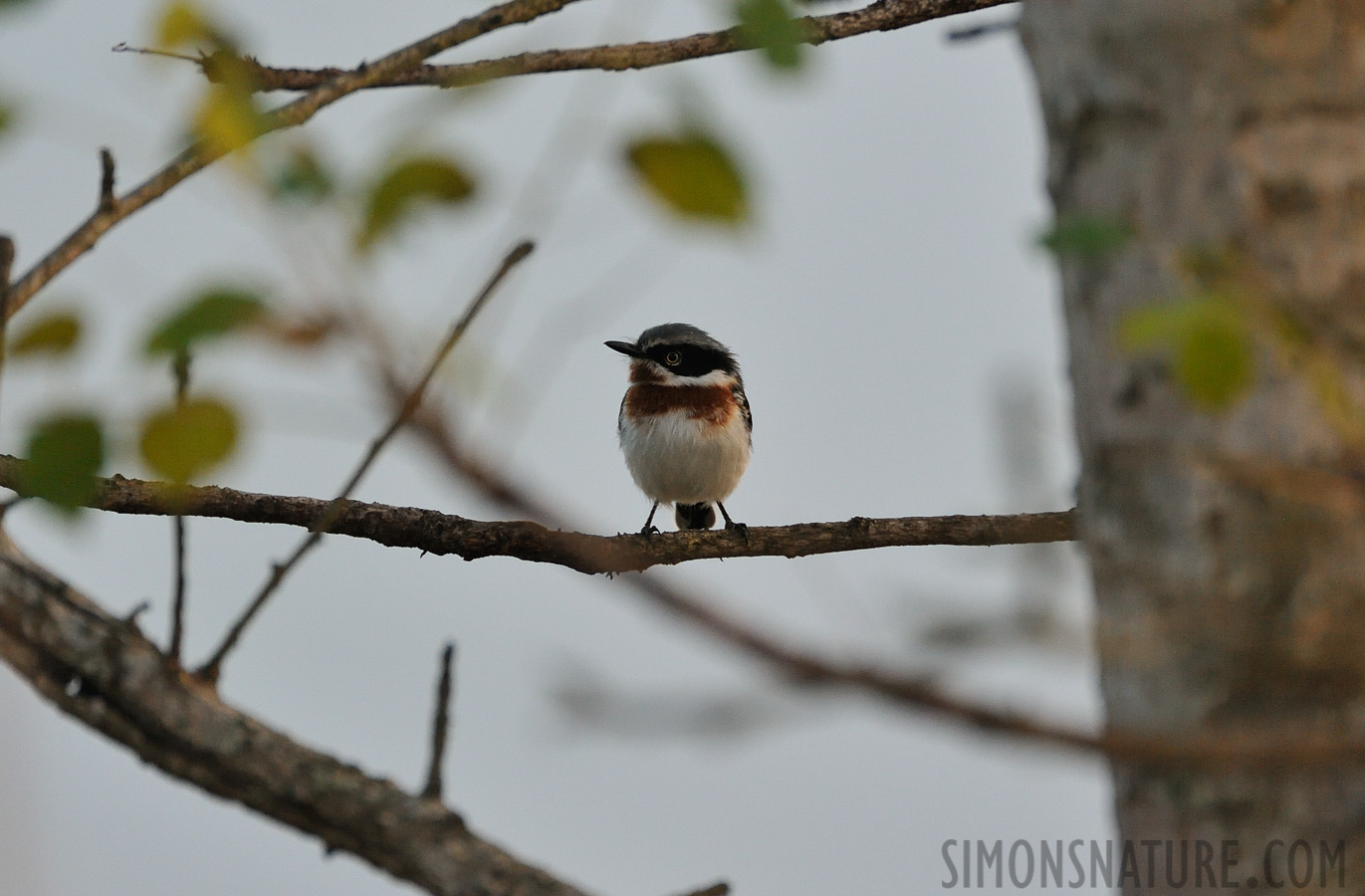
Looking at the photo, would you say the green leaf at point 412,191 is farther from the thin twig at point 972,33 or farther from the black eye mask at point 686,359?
the black eye mask at point 686,359

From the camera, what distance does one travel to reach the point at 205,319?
1.33 meters

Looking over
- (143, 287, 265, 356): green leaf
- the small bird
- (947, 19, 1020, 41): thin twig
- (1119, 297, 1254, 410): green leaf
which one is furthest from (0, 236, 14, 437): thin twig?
the small bird

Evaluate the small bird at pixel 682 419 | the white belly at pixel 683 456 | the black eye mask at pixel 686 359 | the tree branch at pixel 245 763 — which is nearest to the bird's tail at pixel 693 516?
the small bird at pixel 682 419

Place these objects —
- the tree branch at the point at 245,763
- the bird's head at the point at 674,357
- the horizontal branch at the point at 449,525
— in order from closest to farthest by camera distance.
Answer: the tree branch at the point at 245,763 < the horizontal branch at the point at 449,525 < the bird's head at the point at 674,357

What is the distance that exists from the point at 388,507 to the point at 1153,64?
3648mm

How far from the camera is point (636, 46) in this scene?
480 cm

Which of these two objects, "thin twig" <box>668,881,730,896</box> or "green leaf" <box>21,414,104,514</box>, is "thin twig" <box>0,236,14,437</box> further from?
"thin twig" <box>668,881,730,896</box>

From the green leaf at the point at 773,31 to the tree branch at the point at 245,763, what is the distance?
2.43 meters

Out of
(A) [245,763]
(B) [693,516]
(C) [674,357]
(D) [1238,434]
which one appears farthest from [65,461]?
(B) [693,516]

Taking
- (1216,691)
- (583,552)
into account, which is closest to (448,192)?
(583,552)

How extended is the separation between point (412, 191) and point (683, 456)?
9.01 metres

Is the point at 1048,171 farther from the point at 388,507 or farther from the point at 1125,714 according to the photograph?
the point at 388,507

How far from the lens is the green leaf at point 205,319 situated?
132 cm

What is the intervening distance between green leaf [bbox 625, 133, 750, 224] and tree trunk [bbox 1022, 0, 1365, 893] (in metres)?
0.97
